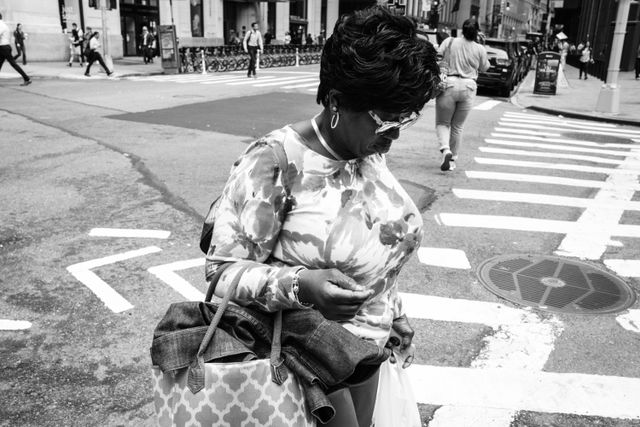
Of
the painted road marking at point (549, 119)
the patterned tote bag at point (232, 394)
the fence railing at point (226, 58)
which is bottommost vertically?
the painted road marking at point (549, 119)

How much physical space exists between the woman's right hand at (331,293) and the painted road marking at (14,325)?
3.09m

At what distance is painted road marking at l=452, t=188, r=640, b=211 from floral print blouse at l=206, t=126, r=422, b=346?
5876 millimetres

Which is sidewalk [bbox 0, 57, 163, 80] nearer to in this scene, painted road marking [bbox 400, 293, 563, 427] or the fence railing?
the fence railing

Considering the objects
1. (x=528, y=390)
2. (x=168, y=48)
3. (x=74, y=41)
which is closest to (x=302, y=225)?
(x=528, y=390)

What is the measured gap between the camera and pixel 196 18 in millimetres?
40406

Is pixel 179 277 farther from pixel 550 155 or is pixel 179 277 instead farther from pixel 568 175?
pixel 550 155

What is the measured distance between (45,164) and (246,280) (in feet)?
24.8

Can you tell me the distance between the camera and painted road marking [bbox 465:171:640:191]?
845cm

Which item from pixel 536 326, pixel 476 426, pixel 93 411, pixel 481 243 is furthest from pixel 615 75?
pixel 93 411

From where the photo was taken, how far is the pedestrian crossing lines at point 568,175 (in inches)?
249

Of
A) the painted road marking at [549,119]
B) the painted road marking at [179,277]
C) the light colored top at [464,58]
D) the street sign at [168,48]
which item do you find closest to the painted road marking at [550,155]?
the light colored top at [464,58]

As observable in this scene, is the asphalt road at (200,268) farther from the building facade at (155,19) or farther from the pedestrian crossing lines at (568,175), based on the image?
the building facade at (155,19)

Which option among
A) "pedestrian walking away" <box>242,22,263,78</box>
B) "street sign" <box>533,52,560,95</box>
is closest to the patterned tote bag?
"street sign" <box>533,52,560,95</box>

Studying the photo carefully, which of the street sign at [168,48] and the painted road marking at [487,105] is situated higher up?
the street sign at [168,48]
